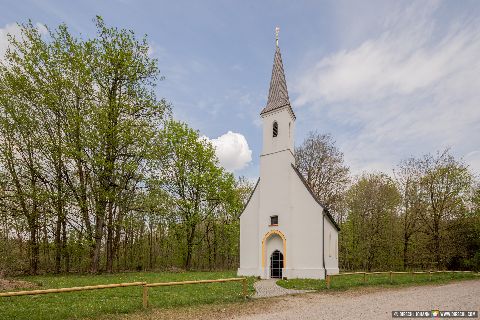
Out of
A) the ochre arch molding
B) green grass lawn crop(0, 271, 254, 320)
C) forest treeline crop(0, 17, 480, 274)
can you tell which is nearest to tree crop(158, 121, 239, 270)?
forest treeline crop(0, 17, 480, 274)

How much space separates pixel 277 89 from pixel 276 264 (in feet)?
41.0

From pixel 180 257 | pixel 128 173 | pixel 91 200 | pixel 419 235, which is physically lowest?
pixel 180 257

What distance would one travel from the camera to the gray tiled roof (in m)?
23.1

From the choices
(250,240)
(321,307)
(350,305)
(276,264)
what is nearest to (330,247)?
(276,264)

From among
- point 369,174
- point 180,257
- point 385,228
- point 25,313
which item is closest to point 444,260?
point 385,228

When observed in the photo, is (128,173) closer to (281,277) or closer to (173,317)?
(281,277)

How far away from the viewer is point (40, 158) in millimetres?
20062

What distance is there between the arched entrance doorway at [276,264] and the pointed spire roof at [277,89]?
10064 millimetres

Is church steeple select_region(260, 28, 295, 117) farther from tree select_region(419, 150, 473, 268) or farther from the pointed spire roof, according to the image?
tree select_region(419, 150, 473, 268)

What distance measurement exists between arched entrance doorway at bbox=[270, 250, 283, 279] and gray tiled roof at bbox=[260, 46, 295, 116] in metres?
10.1

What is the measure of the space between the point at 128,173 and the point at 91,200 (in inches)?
113

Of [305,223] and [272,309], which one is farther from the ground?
[305,223]

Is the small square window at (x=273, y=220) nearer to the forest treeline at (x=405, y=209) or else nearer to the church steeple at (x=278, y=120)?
the church steeple at (x=278, y=120)

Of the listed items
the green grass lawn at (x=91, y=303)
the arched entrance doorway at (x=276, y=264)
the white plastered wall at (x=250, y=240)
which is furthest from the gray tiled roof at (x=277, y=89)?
the green grass lawn at (x=91, y=303)
